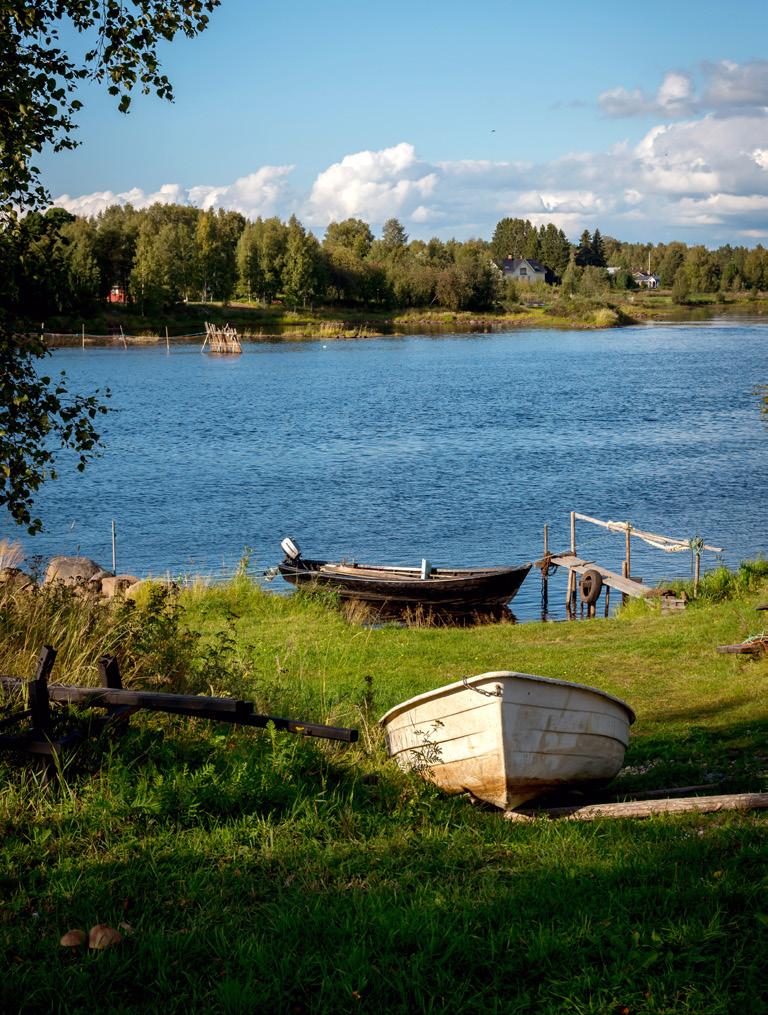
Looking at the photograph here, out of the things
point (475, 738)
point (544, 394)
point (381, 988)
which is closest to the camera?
point (381, 988)

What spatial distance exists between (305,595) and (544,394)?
2043 inches

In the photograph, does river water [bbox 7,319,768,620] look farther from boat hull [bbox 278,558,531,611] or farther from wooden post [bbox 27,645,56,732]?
wooden post [bbox 27,645,56,732]

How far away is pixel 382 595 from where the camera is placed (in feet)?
68.6

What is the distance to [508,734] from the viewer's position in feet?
21.1

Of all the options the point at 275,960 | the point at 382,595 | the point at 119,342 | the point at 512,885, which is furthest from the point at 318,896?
the point at 119,342

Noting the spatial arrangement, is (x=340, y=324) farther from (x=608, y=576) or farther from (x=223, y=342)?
(x=608, y=576)

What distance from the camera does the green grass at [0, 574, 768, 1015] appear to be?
4.31 meters

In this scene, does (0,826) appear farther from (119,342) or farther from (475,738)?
(119,342)

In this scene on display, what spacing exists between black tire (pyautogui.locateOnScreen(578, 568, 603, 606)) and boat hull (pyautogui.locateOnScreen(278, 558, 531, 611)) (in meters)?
1.31

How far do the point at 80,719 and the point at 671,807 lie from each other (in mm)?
3954

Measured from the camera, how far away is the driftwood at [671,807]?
6.52 m

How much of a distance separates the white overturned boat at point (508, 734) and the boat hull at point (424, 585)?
43.8 ft

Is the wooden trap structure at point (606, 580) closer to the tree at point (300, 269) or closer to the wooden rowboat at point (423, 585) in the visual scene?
the wooden rowboat at point (423, 585)

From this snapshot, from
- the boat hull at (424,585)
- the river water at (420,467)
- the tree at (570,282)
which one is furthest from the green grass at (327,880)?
the tree at (570,282)
